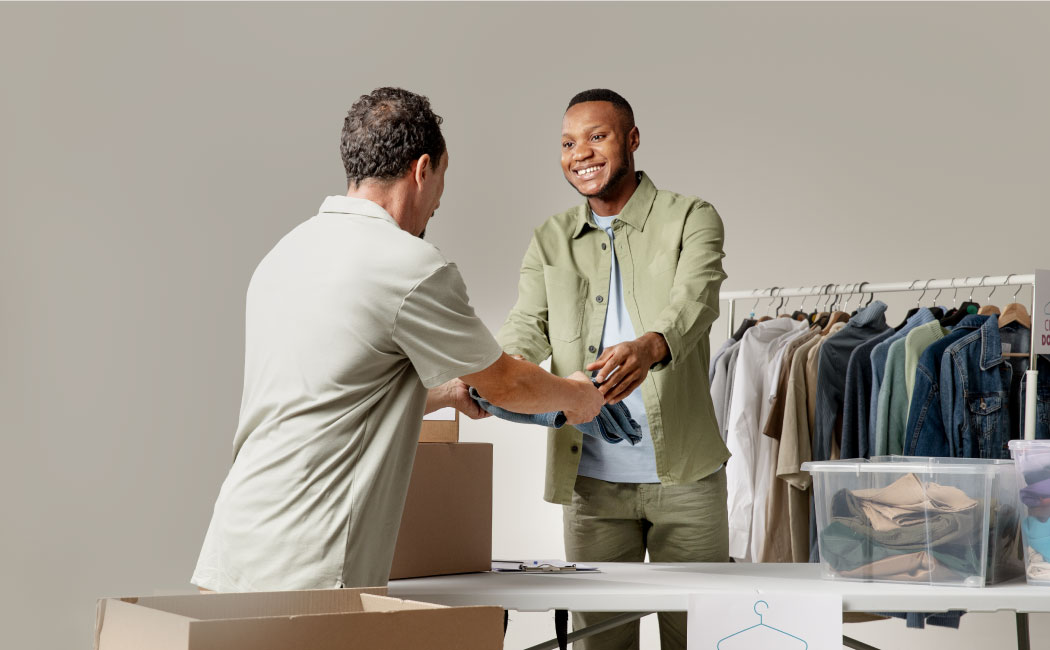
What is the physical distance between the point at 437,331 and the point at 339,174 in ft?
10.4

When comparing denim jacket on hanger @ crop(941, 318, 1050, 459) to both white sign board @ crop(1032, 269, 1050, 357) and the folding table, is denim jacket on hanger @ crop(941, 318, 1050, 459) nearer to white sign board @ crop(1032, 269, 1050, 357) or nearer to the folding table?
white sign board @ crop(1032, 269, 1050, 357)

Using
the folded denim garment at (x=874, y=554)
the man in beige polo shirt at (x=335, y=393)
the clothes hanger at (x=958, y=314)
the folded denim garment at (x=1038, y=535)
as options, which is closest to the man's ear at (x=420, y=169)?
the man in beige polo shirt at (x=335, y=393)

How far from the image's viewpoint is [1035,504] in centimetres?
195

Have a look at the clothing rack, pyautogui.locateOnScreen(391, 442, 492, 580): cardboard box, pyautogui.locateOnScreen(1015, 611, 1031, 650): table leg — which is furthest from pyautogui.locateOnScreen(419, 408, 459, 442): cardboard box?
pyautogui.locateOnScreen(1015, 611, 1031, 650): table leg

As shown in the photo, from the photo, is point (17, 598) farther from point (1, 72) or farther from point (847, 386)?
point (847, 386)

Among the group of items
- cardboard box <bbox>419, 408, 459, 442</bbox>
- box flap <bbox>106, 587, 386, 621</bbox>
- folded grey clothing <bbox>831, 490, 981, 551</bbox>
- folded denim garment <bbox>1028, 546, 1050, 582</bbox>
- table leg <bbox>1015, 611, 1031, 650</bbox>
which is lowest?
table leg <bbox>1015, 611, 1031, 650</bbox>

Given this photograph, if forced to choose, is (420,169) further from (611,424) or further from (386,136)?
(611,424)

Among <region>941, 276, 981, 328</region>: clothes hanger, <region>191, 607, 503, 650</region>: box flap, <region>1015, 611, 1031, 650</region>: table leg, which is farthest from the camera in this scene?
<region>941, 276, 981, 328</region>: clothes hanger

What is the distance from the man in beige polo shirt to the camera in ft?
4.77

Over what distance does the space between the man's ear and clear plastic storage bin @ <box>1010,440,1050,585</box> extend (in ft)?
3.90

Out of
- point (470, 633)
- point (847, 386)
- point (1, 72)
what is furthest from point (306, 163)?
point (470, 633)

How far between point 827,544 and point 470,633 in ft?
3.79

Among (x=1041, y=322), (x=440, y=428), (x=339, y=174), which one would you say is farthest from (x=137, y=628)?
(x=339, y=174)

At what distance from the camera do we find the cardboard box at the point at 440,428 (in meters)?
2.01
